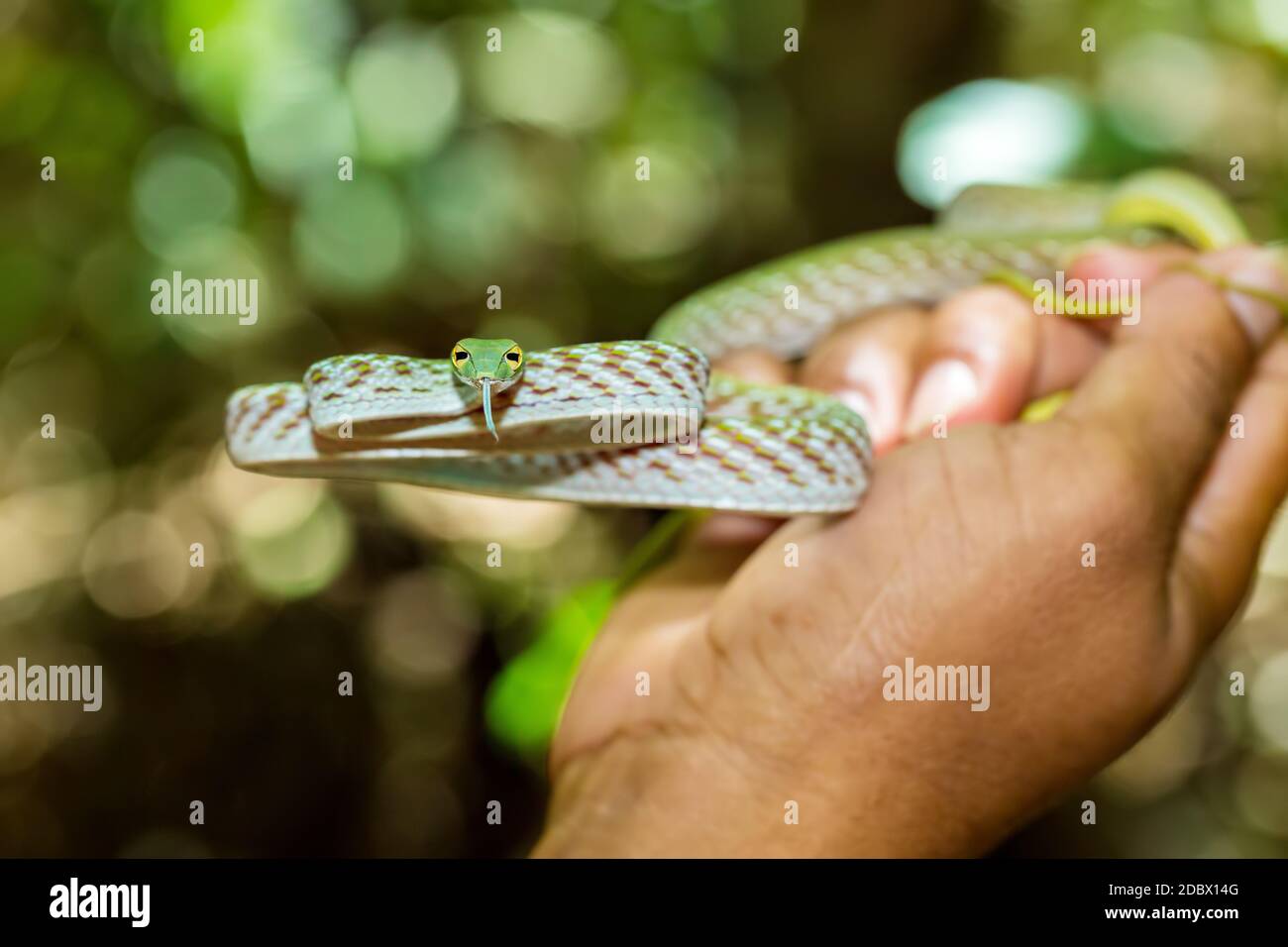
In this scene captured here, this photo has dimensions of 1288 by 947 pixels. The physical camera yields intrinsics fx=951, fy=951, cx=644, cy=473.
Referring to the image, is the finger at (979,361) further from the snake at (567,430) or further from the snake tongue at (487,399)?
the snake tongue at (487,399)

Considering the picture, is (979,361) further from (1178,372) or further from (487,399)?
(487,399)

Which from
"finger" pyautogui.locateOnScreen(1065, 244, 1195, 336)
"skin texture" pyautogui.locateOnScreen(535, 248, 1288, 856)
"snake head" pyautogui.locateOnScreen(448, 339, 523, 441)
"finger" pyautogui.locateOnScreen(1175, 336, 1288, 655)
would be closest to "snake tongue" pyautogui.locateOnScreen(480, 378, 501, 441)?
"snake head" pyautogui.locateOnScreen(448, 339, 523, 441)

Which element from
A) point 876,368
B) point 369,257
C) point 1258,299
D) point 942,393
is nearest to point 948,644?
point 942,393

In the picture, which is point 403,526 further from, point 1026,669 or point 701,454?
point 1026,669

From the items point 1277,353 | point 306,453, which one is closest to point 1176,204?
point 1277,353

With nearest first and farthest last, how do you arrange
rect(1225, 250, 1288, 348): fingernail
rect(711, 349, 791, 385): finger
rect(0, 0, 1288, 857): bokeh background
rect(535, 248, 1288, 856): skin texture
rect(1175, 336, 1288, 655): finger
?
rect(535, 248, 1288, 856): skin texture → rect(1175, 336, 1288, 655): finger → rect(1225, 250, 1288, 348): fingernail → rect(711, 349, 791, 385): finger → rect(0, 0, 1288, 857): bokeh background

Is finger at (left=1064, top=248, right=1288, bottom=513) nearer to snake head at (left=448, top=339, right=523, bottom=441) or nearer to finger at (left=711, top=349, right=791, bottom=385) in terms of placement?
finger at (left=711, top=349, right=791, bottom=385)

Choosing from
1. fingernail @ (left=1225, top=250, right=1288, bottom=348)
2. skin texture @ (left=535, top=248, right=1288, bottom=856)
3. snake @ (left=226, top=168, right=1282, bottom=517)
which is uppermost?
fingernail @ (left=1225, top=250, right=1288, bottom=348)
